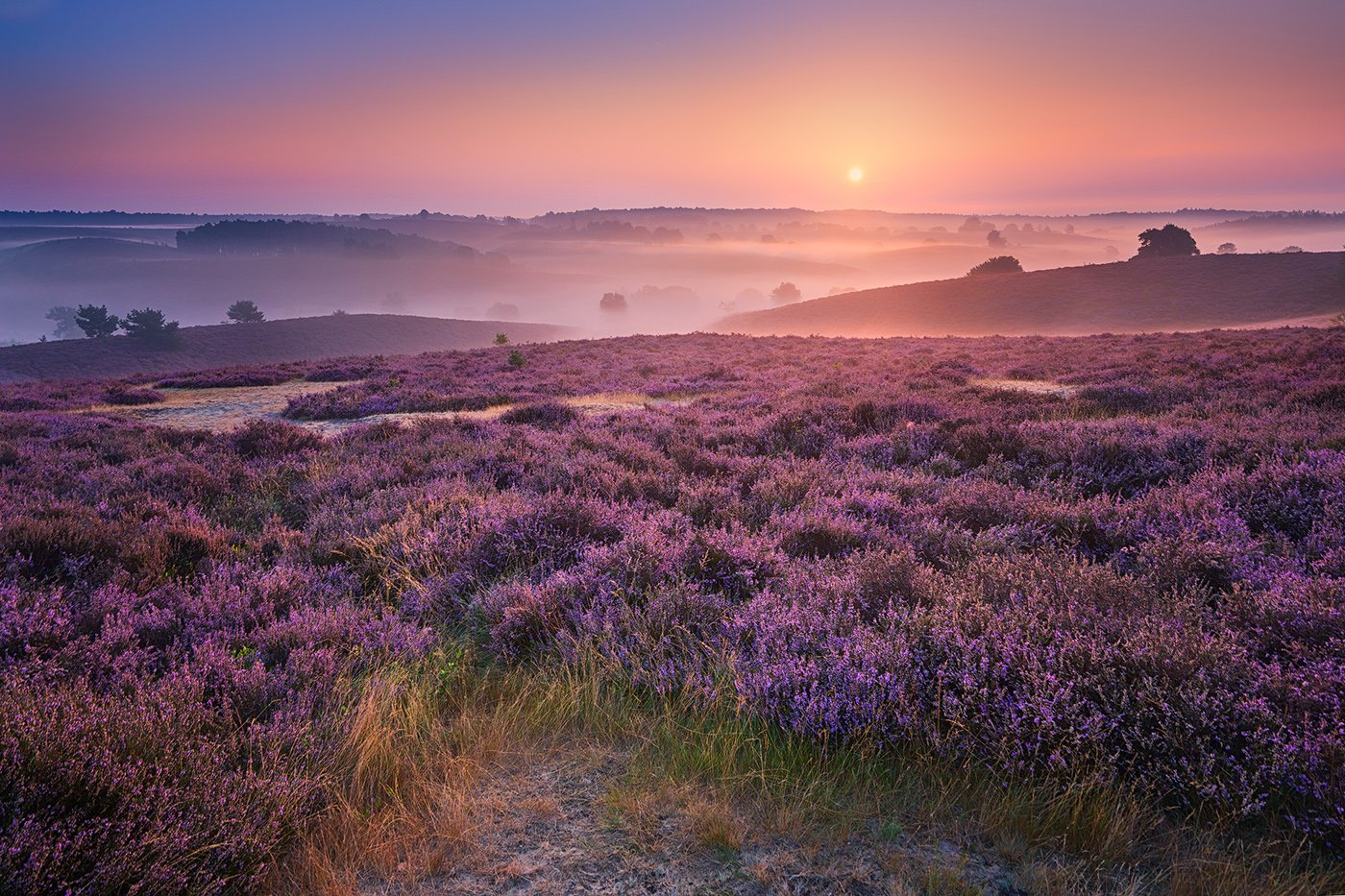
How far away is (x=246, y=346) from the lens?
8600cm

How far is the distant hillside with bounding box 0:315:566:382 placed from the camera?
68.8m

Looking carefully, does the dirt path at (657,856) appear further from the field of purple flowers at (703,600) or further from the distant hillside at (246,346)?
the distant hillside at (246,346)

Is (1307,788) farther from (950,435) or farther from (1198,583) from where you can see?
(950,435)

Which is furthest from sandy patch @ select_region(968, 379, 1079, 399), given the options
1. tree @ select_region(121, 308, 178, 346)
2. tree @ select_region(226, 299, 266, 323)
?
tree @ select_region(226, 299, 266, 323)

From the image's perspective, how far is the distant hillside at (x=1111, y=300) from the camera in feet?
183

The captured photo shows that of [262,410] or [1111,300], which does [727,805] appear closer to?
[262,410]

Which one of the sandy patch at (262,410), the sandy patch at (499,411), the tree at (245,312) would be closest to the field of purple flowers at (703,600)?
the sandy patch at (499,411)

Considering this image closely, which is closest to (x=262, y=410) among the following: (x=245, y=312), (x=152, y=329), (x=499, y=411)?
(x=499, y=411)

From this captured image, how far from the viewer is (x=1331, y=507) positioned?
444cm

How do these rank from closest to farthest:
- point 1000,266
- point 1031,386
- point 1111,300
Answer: point 1031,386
point 1111,300
point 1000,266

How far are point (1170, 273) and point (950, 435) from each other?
3141 inches

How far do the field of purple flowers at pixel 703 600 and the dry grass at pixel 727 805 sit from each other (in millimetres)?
109

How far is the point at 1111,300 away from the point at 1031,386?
63052 mm

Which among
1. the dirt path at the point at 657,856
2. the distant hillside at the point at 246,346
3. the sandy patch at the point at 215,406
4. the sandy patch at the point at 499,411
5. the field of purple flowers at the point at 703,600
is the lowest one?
the dirt path at the point at 657,856
